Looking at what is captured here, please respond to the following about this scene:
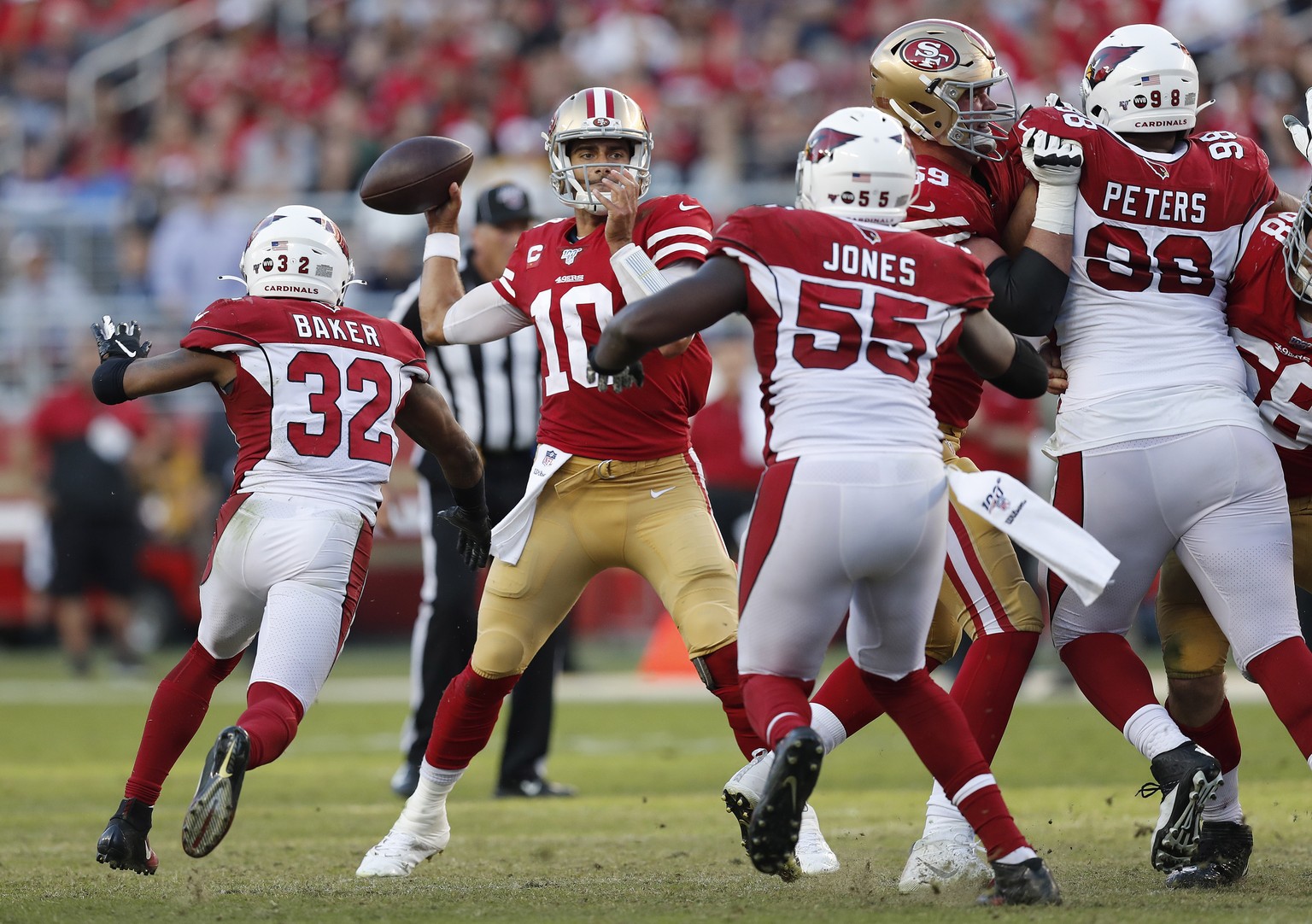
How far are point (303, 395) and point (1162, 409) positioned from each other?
224cm

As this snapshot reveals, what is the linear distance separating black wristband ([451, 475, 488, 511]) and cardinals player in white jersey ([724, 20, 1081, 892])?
1.19 metres

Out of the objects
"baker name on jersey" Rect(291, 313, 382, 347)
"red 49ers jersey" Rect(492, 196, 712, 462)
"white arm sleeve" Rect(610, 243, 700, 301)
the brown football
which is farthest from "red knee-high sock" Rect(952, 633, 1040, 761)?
the brown football

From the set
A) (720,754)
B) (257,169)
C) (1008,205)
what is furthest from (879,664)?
(257,169)

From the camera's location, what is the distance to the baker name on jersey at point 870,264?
3.94 metres

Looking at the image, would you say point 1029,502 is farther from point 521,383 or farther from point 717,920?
point 521,383

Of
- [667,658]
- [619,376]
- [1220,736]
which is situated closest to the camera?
[619,376]

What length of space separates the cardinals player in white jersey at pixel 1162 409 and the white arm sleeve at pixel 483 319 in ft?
4.96

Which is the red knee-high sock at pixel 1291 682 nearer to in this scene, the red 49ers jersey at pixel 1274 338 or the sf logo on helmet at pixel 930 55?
the red 49ers jersey at pixel 1274 338

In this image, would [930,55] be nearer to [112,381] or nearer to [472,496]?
[472,496]

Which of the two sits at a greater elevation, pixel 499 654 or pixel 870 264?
pixel 870 264

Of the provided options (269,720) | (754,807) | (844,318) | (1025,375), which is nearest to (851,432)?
(844,318)

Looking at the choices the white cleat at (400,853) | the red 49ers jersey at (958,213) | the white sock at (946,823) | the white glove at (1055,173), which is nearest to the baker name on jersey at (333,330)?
the white cleat at (400,853)

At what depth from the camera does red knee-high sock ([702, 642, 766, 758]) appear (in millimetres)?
4699

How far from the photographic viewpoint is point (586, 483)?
4.85 metres
